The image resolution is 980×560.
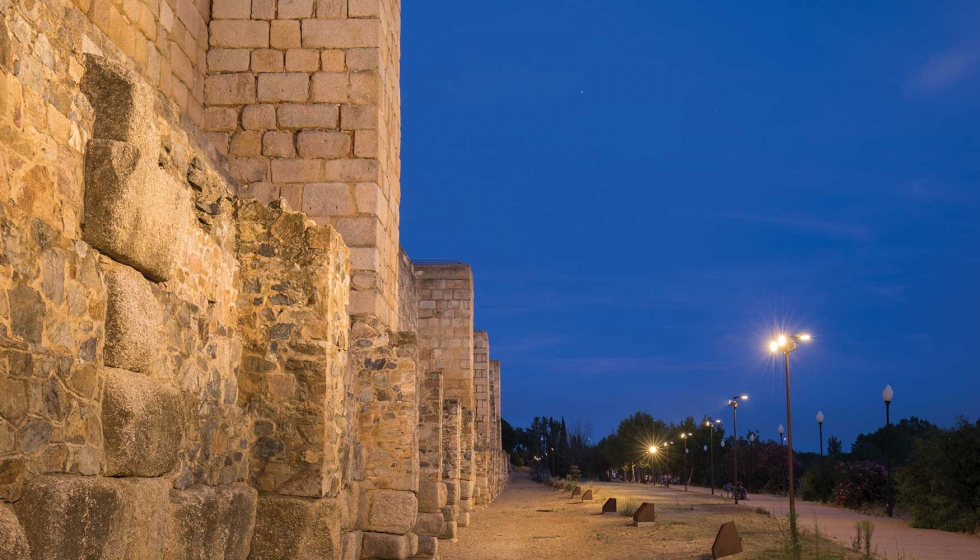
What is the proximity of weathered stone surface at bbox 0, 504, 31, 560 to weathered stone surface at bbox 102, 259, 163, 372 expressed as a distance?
36.7 inches

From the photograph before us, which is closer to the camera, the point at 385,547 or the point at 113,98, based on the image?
the point at 113,98

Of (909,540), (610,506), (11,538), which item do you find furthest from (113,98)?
(610,506)

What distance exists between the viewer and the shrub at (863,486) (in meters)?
26.7

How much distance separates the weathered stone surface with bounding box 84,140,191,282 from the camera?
335 centimetres

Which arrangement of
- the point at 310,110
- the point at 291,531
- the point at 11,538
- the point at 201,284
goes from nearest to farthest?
1. the point at 11,538
2. the point at 201,284
3. the point at 291,531
4. the point at 310,110

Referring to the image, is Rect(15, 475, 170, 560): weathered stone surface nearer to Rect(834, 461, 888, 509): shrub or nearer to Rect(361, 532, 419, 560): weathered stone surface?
Rect(361, 532, 419, 560): weathered stone surface

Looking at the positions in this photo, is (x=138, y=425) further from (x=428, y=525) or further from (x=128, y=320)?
(x=428, y=525)

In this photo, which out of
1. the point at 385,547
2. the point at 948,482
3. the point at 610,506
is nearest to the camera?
the point at 385,547

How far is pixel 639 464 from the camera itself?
2699 inches

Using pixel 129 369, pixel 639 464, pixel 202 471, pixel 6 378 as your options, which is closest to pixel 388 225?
pixel 202 471

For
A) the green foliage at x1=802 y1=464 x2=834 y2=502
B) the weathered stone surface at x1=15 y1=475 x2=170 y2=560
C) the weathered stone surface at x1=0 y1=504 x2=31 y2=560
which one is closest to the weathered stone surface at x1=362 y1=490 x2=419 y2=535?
the weathered stone surface at x1=15 y1=475 x2=170 y2=560

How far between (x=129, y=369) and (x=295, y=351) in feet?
6.32

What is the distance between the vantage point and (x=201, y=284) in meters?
4.70

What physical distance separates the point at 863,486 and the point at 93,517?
90.7ft
